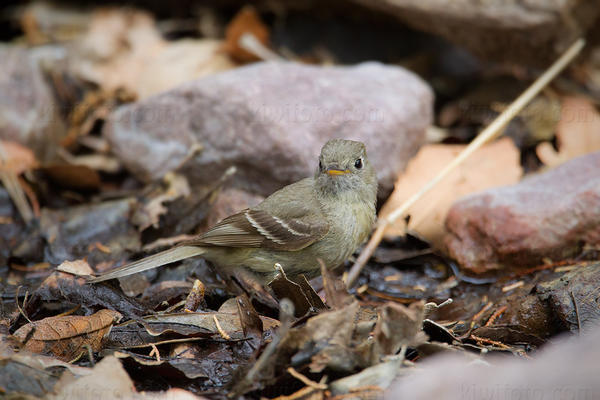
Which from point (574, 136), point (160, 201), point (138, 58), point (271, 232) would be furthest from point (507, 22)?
point (138, 58)

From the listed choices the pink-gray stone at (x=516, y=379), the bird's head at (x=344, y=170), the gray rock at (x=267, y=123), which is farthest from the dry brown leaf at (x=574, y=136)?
the pink-gray stone at (x=516, y=379)

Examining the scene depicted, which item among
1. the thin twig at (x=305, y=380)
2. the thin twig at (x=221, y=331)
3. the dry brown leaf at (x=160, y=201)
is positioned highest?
the thin twig at (x=305, y=380)

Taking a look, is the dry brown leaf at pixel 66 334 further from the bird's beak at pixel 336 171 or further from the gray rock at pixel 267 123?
the gray rock at pixel 267 123

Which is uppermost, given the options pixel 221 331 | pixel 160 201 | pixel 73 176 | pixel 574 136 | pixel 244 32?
pixel 244 32

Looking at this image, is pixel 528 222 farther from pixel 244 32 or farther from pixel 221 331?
pixel 244 32

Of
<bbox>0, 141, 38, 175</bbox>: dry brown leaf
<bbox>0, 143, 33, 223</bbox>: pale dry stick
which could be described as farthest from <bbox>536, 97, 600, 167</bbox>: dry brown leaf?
<bbox>0, 141, 38, 175</bbox>: dry brown leaf

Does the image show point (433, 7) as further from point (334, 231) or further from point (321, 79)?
point (334, 231)

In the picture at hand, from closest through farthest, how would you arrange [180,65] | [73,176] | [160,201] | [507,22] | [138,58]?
1. [160,201]
2. [73,176]
3. [507,22]
4. [180,65]
5. [138,58]
